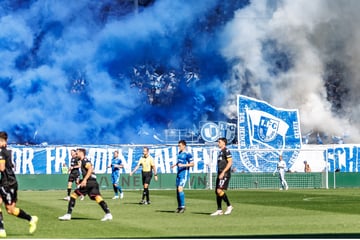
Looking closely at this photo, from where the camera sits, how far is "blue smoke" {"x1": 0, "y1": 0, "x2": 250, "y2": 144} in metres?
90.6

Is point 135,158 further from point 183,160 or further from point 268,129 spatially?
point 183,160

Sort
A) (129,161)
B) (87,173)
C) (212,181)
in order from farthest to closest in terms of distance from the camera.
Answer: (129,161) → (212,181) → (87,173)

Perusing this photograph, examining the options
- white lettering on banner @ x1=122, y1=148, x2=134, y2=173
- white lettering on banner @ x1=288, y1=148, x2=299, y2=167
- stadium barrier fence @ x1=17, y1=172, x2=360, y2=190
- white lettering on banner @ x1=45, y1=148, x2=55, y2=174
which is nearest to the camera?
stadium barrier fence @ x1=17, y1=172, x2=360, y2=190

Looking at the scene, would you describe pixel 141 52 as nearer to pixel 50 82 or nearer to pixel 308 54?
pixel 50 82

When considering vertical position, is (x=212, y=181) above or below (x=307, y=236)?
above

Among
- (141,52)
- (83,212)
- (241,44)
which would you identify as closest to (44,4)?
(141,52)

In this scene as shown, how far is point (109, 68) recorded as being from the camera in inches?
3681

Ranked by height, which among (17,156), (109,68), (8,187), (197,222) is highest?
(109,68)

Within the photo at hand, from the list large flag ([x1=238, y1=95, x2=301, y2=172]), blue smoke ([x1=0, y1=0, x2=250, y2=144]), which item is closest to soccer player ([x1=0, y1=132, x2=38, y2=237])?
large flag ([x1=238, y1=95, x2=301, y2=172])

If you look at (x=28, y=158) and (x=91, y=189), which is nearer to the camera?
(x=91, y=189)

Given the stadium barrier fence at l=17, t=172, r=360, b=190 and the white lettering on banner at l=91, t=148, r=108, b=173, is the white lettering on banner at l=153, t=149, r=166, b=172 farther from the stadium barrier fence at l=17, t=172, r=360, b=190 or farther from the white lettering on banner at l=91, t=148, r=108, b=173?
the stadium barrier fence at l=17, t=172, r=360, b=190

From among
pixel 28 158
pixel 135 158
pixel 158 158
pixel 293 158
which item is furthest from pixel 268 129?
pixel 28 158

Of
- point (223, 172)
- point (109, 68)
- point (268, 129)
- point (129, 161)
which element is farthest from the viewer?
point (109, 68)

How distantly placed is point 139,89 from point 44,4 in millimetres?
13110
